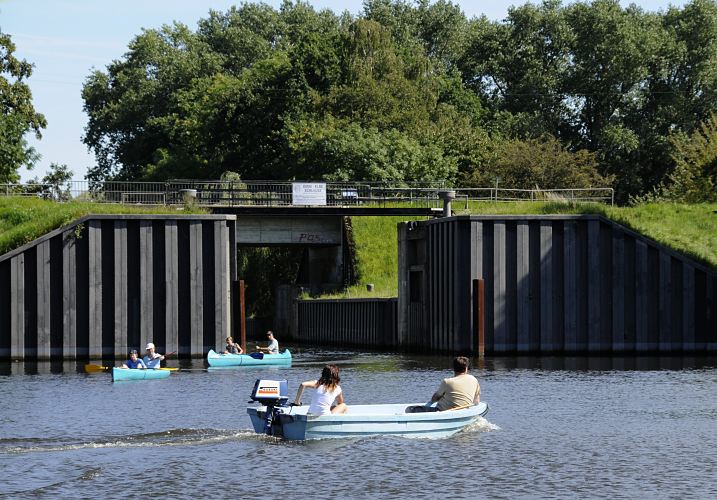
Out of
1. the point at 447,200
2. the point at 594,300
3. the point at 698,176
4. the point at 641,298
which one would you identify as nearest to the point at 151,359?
the point at 594,300

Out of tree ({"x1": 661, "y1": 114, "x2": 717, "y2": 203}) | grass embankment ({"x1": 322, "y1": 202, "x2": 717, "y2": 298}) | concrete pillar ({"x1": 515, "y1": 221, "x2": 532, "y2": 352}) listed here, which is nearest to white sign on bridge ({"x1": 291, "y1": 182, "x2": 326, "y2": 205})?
grass embankment ({"x1": 322, "y1": 202, "x2": 717, "y2": 298})

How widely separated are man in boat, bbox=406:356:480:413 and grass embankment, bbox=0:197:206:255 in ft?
100

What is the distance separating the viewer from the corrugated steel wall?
229ft

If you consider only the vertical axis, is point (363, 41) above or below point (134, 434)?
above

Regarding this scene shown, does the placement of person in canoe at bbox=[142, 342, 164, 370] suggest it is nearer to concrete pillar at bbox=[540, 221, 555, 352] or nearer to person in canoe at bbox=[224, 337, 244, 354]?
person in canoe at bbox=[224, 337, 244, 354]

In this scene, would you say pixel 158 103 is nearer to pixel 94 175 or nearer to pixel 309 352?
pixel 94 175

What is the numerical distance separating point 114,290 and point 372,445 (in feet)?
94.7

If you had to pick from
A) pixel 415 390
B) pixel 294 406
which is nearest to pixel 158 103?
pixel 415 390

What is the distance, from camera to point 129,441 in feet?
105

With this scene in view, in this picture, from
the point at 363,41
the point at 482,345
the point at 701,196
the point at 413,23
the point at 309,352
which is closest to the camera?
the point at 482,345

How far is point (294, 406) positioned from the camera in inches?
1280

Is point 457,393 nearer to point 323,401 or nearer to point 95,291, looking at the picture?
point 323,401

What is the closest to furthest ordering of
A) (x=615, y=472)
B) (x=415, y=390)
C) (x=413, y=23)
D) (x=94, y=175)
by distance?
1. (x=615, y=472)
2. (x=415, y=390)
3. (x=413, y=23)
4. (x=94, y=175)

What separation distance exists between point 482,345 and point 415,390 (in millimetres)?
14524
